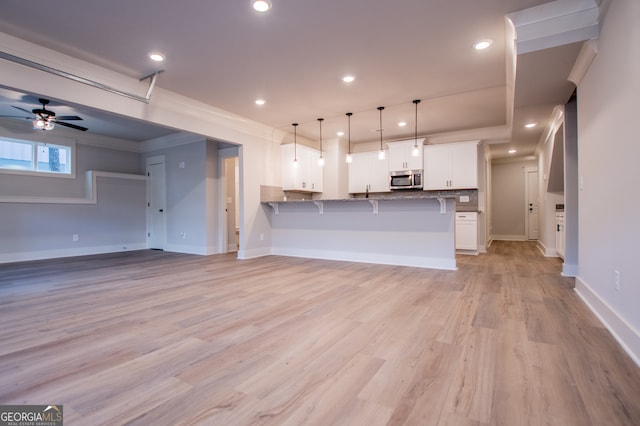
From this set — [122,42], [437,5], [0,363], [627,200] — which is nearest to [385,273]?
[627,200]

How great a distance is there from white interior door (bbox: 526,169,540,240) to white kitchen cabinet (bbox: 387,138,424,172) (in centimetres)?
467

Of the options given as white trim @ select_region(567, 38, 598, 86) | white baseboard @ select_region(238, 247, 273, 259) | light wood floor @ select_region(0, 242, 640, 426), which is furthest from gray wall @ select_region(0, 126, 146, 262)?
white trim @ select_region(567, 38, 598, 86)

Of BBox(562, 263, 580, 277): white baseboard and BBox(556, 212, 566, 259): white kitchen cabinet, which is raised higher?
BBox(556, 212, 566, 259): white kitchen cabinet

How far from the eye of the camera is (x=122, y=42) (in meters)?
3.00

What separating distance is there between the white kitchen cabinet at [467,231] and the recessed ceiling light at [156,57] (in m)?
5.69

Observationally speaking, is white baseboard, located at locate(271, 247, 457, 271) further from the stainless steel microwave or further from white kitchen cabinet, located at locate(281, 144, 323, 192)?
the stainless steel microwave

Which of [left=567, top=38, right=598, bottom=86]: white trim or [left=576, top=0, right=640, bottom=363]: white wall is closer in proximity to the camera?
[left=576, top=0, right=640, bottom=363]: white wall

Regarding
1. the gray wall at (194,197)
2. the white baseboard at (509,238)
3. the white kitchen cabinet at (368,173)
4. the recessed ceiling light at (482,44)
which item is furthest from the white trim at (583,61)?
the white baseboard at (509,238)

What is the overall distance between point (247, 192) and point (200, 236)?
5.06ft

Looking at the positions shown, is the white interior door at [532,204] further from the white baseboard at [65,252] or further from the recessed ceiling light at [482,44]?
the white baseboard at [65,252]

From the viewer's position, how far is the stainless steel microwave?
21.2 feet

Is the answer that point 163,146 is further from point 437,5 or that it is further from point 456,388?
point 456,388

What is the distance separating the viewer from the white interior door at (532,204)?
8742 millimetres

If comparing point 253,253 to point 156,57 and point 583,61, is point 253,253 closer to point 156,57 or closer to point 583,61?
point 156,57
